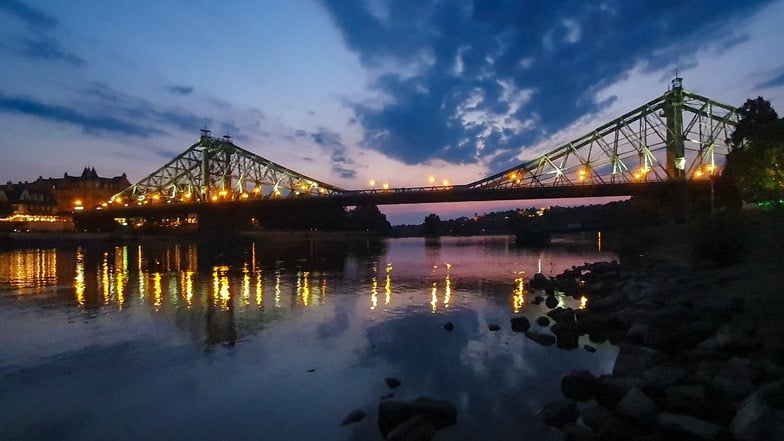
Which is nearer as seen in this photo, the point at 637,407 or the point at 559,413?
the point at 637,407

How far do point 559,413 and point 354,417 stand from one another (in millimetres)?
3451

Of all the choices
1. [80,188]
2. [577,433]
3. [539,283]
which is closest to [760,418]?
[577,433]

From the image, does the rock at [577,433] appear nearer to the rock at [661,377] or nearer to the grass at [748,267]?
the rock at [661,377]

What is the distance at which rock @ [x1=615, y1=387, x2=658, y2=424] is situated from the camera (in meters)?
7.14

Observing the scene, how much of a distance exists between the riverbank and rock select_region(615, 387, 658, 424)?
1 cm

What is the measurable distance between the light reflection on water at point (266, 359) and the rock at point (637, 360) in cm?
88

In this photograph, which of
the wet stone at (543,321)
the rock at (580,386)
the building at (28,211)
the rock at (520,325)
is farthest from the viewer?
the building at (28,211)

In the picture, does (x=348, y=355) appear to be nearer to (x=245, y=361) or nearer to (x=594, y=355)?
(x=245, y=361)

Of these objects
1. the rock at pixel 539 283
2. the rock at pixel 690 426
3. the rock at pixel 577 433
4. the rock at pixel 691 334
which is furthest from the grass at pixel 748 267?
the rock at pixel 539 283

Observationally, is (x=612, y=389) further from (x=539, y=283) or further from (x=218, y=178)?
(x=218, y=178)

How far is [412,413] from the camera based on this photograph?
8164mm

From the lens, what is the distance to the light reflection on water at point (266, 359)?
8.61 metres

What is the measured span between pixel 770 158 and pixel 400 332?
30.1 m

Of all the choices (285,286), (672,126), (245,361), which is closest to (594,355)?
(245,361)
